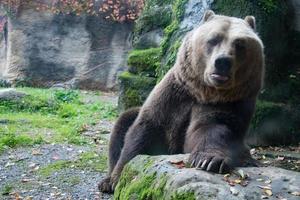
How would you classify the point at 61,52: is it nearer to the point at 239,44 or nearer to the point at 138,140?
the point at 138,140

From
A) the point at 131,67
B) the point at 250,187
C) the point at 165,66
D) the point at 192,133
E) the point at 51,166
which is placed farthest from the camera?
the point at 131,67

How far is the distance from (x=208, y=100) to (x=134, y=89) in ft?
13.7

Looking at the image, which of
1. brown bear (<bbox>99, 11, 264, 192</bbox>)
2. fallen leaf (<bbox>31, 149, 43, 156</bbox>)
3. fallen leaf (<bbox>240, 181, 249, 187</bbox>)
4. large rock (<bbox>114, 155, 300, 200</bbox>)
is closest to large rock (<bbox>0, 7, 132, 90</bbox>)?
fallen leaf (<bbox>31, 149, 43, 156</bbox>)

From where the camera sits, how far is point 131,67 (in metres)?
9.91

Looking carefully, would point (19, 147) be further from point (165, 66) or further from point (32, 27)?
point (32, 27)

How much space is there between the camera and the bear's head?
16.0ft

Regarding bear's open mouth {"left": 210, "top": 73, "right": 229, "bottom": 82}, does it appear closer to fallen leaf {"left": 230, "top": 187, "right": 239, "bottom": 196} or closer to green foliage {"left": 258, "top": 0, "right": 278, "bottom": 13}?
fallen leaf {"left": 230, "top": 187, "right": 239, "bottom": 196}

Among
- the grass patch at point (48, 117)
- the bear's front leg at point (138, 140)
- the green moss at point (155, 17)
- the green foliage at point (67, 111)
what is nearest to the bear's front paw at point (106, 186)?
the bear's front leg at point (138, 140)

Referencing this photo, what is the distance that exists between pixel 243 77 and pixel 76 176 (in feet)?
8.36

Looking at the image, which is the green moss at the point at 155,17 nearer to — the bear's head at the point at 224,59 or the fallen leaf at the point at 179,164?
the bear's head at the point at 224,59

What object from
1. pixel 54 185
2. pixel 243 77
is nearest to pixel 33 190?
pixel 54 185

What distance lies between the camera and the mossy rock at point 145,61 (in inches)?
376

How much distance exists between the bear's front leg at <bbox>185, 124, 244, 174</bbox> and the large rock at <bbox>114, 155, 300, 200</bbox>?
0.11 m

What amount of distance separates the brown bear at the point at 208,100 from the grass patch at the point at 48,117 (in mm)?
3743
